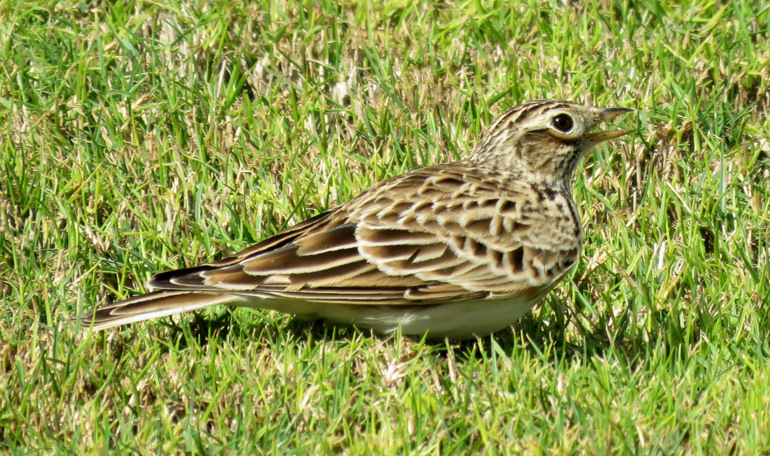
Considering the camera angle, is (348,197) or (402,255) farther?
(348,197)

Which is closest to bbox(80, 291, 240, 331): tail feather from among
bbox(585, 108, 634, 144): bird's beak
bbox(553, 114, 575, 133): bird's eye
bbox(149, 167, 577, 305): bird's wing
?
bbox(149, 167, 577, 305): bird's wing

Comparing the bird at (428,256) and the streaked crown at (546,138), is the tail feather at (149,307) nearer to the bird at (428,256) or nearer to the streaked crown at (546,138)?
the bird at (428,256)

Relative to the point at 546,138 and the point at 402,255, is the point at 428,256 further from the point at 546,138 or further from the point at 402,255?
the point at 546,138

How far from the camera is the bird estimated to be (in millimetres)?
6574

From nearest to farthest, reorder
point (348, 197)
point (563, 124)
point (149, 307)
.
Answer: point (149, 307) < point (563, 124) < point (348, 197)

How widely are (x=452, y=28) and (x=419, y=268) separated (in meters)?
3.38

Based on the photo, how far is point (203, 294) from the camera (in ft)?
21.8

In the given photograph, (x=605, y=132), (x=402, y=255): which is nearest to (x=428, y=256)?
(x=402, y=255)

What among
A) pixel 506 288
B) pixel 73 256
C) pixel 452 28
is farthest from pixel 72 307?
pixel 452 28

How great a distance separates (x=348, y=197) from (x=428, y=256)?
61.7 inches

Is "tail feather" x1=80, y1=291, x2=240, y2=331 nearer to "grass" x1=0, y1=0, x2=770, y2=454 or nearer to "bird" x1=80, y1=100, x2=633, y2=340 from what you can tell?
"bird" x1=80, y1=100, x2=633, y2=340

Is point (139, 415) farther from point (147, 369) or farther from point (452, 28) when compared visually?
point (452, 28)

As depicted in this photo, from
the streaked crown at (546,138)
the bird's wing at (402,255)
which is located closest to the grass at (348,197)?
the bird's wing at (402,255)

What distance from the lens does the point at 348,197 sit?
825 centimetres
